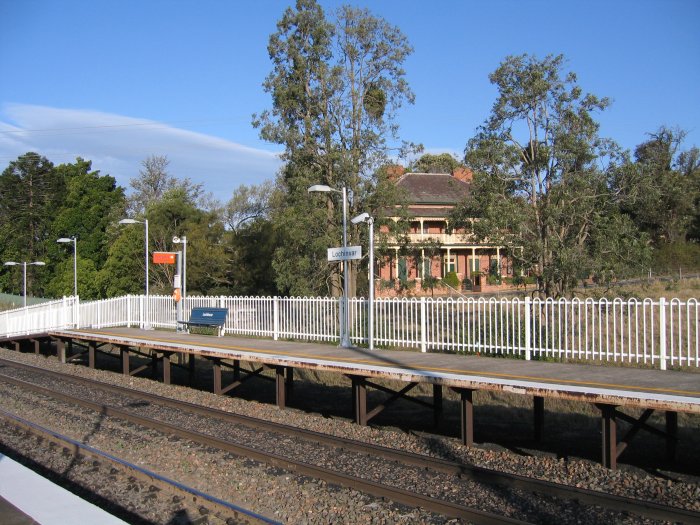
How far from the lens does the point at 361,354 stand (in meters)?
15.0

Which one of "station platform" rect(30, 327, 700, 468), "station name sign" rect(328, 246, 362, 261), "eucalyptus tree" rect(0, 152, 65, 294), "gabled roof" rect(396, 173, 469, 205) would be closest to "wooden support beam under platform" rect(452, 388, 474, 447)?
"station platform" rect(30, 327, 700, 468)

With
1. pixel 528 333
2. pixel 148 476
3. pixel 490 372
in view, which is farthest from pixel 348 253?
pixel 148 476

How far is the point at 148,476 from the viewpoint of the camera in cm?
850

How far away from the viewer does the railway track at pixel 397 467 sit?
6945 millimetres

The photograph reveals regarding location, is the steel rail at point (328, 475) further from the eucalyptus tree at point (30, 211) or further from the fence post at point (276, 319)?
the eucalyptus tree at point (30, 211)

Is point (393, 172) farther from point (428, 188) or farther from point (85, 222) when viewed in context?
point (85, 222)

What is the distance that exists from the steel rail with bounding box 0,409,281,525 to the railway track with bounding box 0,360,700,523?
A: 4.80 feet

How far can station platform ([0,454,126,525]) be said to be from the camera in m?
4.81

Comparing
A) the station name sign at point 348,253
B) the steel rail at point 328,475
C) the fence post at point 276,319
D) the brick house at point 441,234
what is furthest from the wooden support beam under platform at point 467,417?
the brick house at point 441,234

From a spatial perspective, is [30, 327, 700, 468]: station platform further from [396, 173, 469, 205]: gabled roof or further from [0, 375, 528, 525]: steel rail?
[396, 173, 469, 205]: gabled roof

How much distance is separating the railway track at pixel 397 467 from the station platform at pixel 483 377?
1.40 m

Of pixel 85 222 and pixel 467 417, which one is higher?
pixel 85 222

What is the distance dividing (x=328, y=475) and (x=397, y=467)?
3.54 feet

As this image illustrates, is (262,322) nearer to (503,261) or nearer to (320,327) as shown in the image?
(320,327)
